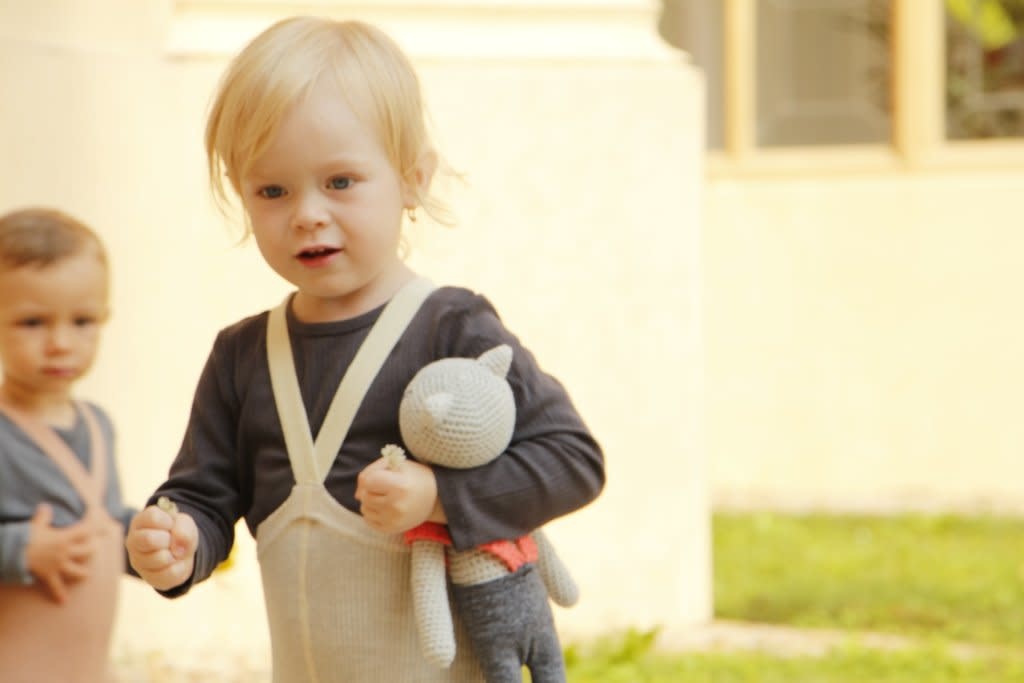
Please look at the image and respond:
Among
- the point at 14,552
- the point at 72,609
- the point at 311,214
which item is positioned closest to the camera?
the point at 311,214

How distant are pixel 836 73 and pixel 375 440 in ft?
24.9

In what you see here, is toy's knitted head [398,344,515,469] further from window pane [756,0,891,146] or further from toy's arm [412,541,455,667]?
window pane [756,0,891,146]

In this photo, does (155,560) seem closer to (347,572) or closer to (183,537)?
(183,537)

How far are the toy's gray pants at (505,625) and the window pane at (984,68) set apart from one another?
751cm

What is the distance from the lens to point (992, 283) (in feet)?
30.0

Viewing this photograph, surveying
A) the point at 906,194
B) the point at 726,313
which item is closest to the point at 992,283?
the point at 906,194

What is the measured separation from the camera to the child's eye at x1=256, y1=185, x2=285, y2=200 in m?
2.49

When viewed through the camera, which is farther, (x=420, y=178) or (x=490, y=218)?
(x=490, y=218)

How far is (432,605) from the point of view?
2.41 metres

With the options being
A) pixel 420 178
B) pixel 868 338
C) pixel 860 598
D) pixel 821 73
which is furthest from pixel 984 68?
pixel 420 178

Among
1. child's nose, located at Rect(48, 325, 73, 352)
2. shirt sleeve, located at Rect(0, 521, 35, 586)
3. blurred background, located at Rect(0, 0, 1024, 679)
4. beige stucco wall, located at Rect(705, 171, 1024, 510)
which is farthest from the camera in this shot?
beige stucco wall, located at Rect(705, 171, 1024, 510)

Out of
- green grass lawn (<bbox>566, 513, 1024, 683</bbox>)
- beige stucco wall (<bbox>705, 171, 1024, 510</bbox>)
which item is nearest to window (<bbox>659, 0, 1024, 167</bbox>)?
beige stucco wall (<bbox>705, 171, 1024, 510</bbox>)

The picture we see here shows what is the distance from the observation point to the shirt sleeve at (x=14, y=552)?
325 centimetres

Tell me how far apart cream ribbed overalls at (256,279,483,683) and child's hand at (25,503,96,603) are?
941mm
